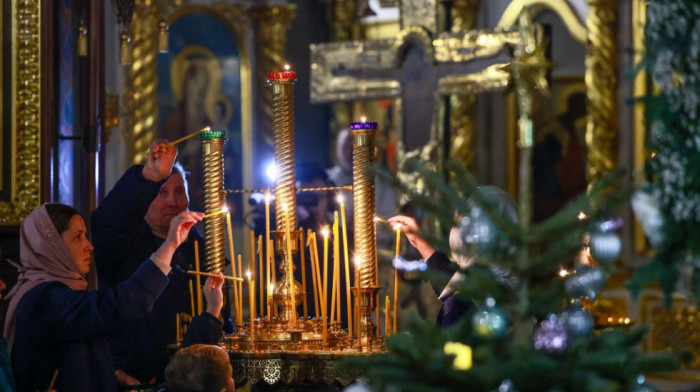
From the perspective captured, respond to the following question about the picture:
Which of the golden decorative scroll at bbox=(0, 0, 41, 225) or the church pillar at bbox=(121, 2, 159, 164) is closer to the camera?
the golden decorative scroll at bbox=(0, 0, 41, 225)

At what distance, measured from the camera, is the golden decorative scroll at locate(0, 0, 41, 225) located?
5.63 meters

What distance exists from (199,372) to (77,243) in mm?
909

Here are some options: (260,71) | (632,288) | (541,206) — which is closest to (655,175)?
(632,288)

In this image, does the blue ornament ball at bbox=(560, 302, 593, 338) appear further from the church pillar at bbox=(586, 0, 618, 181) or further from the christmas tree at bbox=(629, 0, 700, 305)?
the church pillar at bbox=(586, 0, 618, 181)

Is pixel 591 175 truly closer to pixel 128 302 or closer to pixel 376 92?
pixel 376 92

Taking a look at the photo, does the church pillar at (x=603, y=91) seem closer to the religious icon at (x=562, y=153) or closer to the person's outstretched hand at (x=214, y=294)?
the religious icon at (x=562, y=153)

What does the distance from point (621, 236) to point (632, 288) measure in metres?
6.50

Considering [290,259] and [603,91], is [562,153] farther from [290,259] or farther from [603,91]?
[290,259]

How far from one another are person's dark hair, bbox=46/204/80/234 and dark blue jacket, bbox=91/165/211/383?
378 mm

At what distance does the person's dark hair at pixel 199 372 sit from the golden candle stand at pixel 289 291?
29 centimetres

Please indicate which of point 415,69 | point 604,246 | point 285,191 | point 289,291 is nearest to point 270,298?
point 289,291

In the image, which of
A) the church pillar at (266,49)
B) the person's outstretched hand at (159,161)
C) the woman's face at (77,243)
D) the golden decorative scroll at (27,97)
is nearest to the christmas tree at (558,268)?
the woman's face at (77,243)

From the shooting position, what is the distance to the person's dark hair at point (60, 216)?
3494 millimetres

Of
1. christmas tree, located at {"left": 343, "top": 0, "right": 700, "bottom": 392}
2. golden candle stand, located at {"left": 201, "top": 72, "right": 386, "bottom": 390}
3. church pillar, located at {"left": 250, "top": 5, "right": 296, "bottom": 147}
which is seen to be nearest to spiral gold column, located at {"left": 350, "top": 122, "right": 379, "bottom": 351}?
golden candle stand, located at {"left": 201, "top": 72, "right": 386, "bottom": 390}
